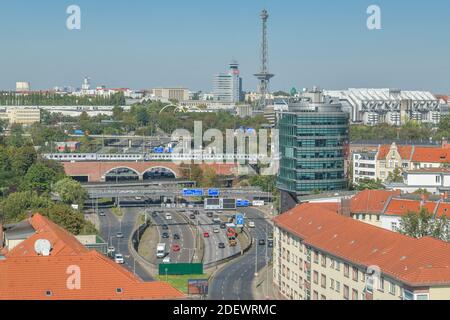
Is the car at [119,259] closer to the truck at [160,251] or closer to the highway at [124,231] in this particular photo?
the highway at [124,231]

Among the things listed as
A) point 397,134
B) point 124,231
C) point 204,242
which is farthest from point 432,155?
point 397,134

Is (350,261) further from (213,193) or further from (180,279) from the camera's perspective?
(213,193)

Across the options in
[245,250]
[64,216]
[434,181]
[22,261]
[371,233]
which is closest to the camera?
[22,261]

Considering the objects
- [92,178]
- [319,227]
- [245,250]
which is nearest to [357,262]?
[319,227]

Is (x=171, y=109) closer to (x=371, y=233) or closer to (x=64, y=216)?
(x=64, y=216)

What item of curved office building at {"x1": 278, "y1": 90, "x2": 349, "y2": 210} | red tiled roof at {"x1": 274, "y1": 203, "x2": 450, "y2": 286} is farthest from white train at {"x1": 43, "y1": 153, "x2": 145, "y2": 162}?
red tiled roof at {"x1": 274, "y1": 203, "x2": 450, "y2": 286}

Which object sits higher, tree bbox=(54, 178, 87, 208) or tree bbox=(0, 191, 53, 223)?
tree bbox=(0, 191, 53, 223)

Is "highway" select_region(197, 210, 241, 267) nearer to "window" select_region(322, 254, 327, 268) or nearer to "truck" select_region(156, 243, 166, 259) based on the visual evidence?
"truck" select_region(156, 243, 166, 259)
